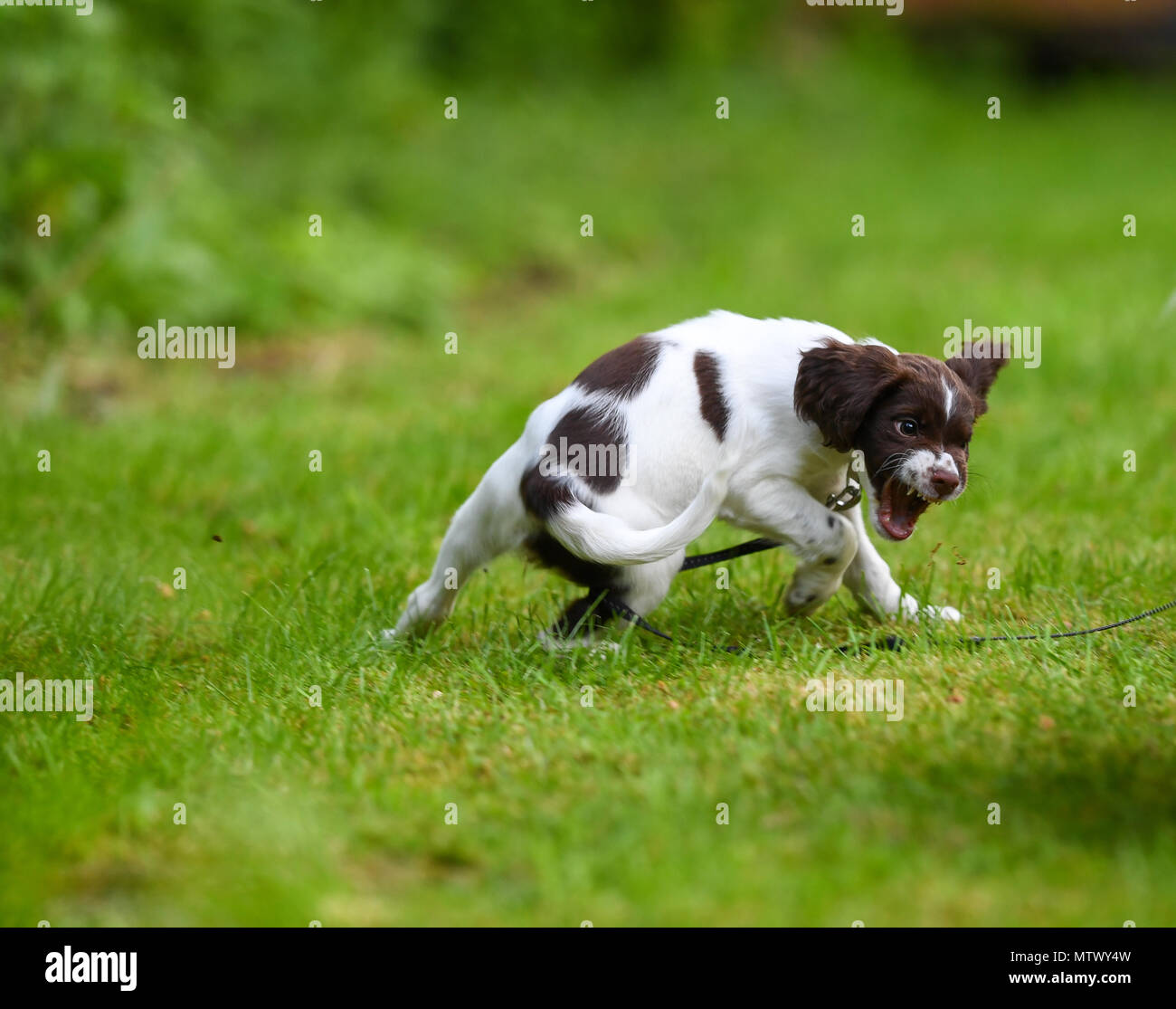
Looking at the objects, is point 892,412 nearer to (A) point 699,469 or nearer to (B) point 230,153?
(A) point 699,469

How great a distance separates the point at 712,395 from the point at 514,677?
0.97m

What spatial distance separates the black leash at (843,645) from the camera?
3.87 meters

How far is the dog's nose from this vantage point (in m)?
3.63

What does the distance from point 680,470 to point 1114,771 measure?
1343 millimetres

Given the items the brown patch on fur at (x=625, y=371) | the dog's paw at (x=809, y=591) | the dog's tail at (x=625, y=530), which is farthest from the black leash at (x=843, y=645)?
the brown patch on fur at (x=625, y=371)

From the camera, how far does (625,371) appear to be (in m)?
3.84

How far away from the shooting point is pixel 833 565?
3.94 m

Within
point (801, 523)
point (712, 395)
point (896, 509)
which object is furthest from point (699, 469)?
point (896, 509)

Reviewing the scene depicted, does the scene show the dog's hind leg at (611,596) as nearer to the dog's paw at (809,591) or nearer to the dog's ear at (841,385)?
the dog's paw at (809,591)

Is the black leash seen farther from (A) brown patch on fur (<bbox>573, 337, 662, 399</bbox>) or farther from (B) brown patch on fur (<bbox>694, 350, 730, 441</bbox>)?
(A) brown patch on fur (<bbox>573, 337, 662, 399</bbox>)

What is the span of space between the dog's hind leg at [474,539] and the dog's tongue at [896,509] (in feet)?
3.23

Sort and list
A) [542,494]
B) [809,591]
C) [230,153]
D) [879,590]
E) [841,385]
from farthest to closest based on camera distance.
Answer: [230,153], [879,590], [809,591], [542,494], [841,385]

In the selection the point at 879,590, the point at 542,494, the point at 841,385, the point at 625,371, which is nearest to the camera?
the point at 841,385
